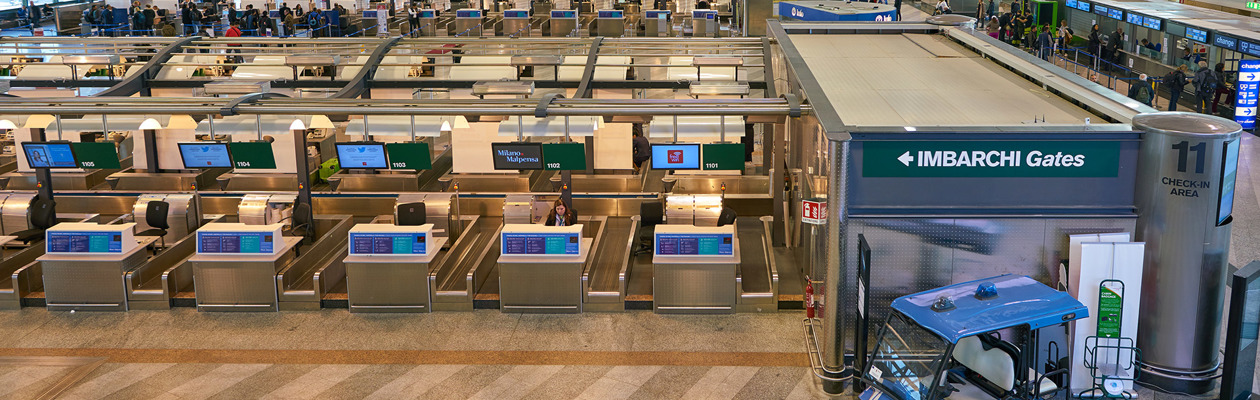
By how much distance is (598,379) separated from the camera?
987cm

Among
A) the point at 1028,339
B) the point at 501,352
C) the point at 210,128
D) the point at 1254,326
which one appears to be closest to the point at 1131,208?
the point at 1254,326

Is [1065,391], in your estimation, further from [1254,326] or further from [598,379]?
[598,379]

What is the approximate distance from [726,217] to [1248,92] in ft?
37.6

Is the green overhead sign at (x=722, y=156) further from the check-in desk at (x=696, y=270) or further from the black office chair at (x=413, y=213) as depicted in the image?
the black office chair at (x=413, y=213)

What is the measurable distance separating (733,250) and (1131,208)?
4.21 m

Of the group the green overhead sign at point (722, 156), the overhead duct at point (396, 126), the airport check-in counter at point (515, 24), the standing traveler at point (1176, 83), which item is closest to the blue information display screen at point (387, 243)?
the overhead duct at point (396, 126)

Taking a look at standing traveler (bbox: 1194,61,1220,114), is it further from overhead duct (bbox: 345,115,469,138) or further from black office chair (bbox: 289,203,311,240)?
black office chair (bbox: 289,203,311,240)

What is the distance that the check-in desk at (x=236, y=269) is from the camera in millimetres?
11781

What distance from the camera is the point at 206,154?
43.3 ft

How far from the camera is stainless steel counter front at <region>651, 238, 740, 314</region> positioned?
11.5m

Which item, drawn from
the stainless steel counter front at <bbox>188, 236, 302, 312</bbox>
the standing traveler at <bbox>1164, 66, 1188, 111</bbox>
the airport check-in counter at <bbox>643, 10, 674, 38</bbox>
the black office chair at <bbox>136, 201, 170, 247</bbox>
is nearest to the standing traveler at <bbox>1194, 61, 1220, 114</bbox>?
the standing traveler at <bbox>1164, 66, 1188, 111</bbox>

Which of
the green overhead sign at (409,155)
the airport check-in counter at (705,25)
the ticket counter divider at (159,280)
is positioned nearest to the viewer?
the ticket counter divider at (159,280)

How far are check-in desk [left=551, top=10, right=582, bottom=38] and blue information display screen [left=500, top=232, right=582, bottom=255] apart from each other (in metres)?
18.6

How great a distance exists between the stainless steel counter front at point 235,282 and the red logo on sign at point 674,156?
4.69 meters
